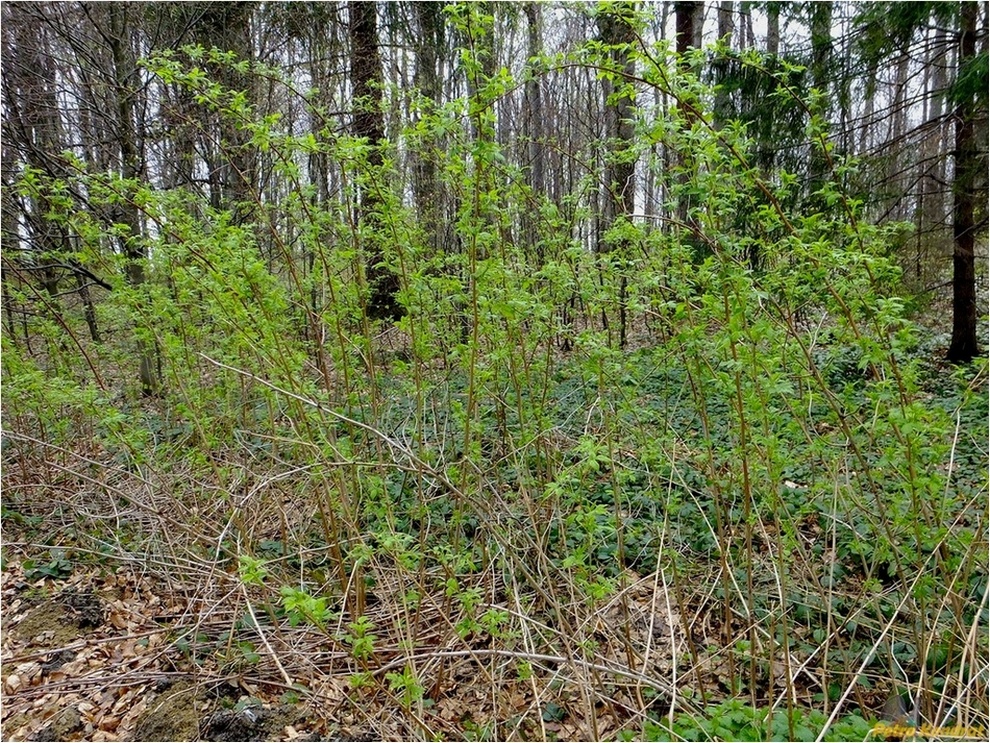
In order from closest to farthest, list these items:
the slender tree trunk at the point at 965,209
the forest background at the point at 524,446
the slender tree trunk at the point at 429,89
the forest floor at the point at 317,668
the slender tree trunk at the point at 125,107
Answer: the forest background at the point at 524,446 < the forest floor at the point at 317,668 < the slender tree trunk at the point at 965,209 < the slender tree trunk at the point at 125,107 < the slender tree trunk at the point at 429,89

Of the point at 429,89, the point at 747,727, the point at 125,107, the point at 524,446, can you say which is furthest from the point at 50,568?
the point at 429,89

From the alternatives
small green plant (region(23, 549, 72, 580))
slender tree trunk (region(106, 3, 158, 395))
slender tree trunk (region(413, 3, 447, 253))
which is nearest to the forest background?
small green plant (region(23, 549, 72, 580))

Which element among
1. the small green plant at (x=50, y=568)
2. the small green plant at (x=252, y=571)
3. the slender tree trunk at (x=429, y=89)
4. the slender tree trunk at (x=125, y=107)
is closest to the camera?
the small green plant at (x=252, y=571)

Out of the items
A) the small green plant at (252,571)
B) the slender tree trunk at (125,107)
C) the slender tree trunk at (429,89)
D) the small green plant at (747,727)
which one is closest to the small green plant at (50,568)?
the slender tree trunk at (125,107)

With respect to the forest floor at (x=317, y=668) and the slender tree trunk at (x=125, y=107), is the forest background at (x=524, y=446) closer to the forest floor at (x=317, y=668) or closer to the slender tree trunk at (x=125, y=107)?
the forest floor at (x=317, y=668)

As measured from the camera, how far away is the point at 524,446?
8.41 feet

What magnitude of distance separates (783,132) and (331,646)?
6.06 metres

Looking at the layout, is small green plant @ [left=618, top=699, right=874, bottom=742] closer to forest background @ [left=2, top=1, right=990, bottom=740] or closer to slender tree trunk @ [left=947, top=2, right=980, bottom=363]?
forest background @ [left=2, top=1, right=990, bottom=740]

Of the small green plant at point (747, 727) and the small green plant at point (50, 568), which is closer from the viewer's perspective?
the small green plant at point (747, 727)

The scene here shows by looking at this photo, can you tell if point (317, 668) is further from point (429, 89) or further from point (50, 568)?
point (429, 89)

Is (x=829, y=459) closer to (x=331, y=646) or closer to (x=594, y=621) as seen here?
(x=594, y=621)

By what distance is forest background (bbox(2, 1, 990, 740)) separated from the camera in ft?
7.20

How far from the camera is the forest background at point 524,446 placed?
2.19m

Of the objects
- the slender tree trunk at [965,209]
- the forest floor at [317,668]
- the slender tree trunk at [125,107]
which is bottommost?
the forest floor at [317,668]
